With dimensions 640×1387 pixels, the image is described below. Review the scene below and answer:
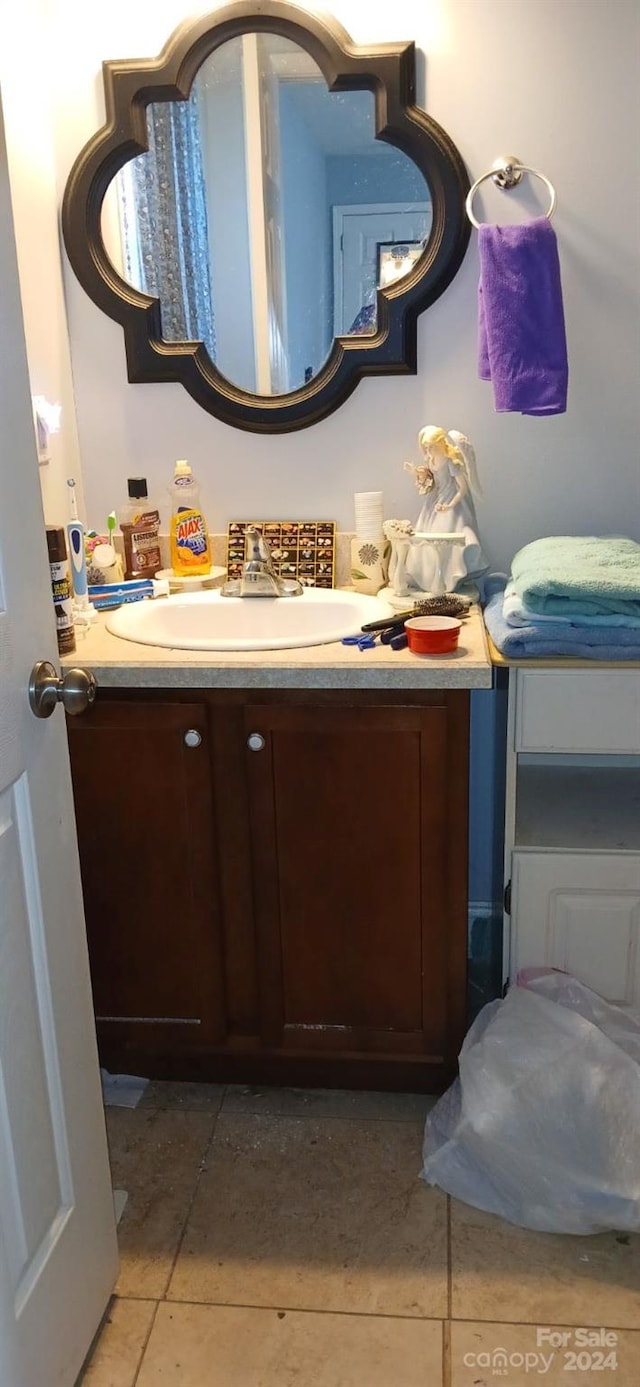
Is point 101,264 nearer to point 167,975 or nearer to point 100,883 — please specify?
point 100,883

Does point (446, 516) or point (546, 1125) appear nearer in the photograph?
point (546, 1125)

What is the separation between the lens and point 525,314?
5.56ft

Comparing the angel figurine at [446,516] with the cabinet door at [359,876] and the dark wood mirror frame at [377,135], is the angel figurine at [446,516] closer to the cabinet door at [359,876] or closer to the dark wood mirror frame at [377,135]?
the dark wood mirror frame at [377,135]

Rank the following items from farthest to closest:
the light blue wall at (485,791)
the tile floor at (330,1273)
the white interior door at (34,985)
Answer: the light blue wall at (485,791), the tile floor at (330,1273), the white interior door at (34,985)

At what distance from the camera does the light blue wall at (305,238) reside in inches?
71.2

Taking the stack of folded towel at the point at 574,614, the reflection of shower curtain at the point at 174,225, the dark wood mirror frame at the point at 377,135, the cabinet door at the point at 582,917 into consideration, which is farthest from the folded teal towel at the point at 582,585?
the reflection of shower curtain at the point at 174,225

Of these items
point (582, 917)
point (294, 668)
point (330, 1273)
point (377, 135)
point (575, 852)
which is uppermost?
point (377, 135)

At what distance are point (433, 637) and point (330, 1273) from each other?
0.89 m

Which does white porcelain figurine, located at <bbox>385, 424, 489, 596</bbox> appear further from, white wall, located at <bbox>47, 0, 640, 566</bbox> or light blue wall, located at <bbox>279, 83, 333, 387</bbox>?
light blue wall, located at <bbox>279, 83, 333, 387</bbox>

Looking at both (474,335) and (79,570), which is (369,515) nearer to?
(474,335)

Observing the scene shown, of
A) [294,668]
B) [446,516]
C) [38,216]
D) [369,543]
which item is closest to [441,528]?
[446,516]

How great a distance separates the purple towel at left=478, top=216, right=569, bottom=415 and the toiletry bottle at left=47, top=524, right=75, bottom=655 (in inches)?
29.3

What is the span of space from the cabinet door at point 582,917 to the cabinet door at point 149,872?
493 millimetres

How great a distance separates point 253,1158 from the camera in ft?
5.47
